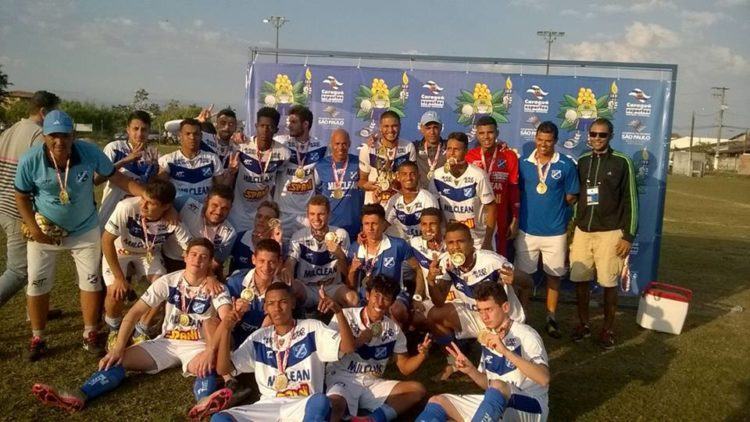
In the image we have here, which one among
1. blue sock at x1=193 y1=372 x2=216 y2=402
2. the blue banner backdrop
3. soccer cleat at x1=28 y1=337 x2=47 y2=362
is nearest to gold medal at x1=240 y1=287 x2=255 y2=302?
blue sock at x1=193 y1=372 x2=216 y2=402

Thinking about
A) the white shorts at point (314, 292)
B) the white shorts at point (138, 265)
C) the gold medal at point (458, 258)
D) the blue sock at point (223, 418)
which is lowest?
the blue sock at point (223, 418)

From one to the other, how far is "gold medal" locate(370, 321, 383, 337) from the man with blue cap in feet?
9.39

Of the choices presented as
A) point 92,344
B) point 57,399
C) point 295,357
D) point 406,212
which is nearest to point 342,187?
point 406,212

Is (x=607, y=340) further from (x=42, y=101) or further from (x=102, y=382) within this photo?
(x=42, y=101)

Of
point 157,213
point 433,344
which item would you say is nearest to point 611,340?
point 433,344

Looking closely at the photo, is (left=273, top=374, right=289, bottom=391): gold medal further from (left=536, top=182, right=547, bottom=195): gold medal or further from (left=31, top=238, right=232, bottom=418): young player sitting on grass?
(left=536, top=182, right=547, bottom=195): gold medal

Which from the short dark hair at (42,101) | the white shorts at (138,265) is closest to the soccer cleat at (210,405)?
the white shorts at (138,265)

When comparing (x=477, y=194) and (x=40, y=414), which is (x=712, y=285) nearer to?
(x=477, y=194)

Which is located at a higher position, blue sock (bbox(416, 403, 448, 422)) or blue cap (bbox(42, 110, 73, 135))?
blue cap (bbox(42, 110, 73, 135))

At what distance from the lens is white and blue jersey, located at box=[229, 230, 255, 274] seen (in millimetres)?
5824

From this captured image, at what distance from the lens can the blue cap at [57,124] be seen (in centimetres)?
478

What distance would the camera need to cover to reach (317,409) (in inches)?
137

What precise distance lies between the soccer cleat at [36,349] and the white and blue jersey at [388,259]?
10.3 feet

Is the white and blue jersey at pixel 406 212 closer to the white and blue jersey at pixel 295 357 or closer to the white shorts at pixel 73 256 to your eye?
the white and blue jersey at pixel 295 357
